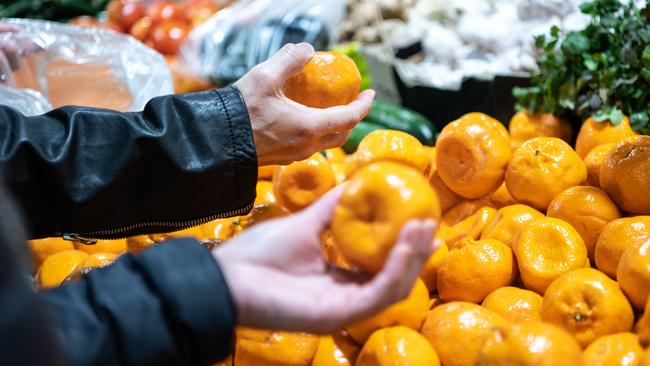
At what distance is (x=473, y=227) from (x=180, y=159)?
0.88m

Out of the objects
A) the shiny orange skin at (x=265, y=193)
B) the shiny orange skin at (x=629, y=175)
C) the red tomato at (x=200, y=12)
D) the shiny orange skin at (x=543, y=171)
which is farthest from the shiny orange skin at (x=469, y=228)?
the red tomato at (x=200, y=12)

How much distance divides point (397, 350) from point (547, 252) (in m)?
0.49

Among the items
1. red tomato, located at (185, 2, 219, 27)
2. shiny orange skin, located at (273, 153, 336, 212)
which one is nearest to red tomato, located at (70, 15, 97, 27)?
red tomato, located at (185, 2, 219, 27)

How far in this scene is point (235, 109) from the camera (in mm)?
1707

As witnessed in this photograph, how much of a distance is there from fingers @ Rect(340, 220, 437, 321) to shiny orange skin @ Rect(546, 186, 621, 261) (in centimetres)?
85

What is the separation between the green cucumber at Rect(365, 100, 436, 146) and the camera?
3474 mm

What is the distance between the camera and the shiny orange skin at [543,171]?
187cm

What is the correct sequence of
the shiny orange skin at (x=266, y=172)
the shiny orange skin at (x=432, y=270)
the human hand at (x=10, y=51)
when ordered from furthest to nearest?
the human hand at (x=10, y=51) < the shiny orange skin at (x=266, y=172) < the shiny orange skin at (x=432, y=270)

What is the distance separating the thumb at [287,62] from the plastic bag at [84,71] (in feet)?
3.67

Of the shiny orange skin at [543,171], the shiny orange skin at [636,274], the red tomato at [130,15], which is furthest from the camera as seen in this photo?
the red tomato at [130,15]

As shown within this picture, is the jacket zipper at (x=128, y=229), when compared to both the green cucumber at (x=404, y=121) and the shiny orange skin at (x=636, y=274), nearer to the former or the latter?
the shiny orange skin at (x=636, y=274)

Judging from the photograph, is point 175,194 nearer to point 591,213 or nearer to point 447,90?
point 591,213

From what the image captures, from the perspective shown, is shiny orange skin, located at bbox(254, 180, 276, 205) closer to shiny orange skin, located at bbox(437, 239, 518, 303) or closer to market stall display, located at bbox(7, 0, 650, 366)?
market stall display, located at bbox(7, 0, 650, 366)

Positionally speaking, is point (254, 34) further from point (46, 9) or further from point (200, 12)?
point (46, 9)
